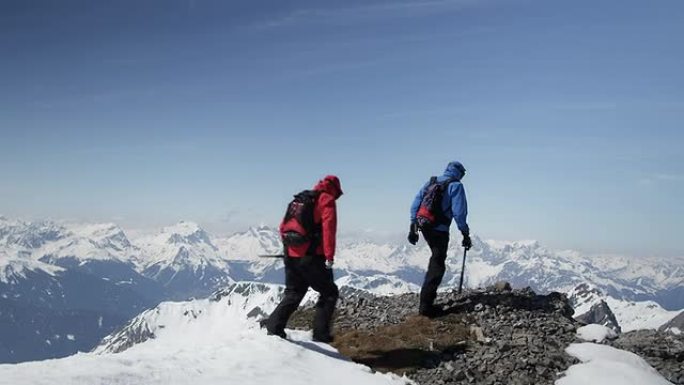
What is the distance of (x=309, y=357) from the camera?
13.1 meters

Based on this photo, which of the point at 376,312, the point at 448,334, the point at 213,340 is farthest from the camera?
the point at 376,312

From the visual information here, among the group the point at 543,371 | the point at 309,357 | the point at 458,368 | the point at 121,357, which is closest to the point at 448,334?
the point at 458,368

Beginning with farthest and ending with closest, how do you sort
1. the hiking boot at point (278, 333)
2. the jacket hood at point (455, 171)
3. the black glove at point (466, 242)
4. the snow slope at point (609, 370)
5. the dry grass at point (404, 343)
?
the jacket hood at point (455, 171), the black glove at point (466, 242), the dry grass at point (404, 343), the hiking boot at point (278, 333), the snow slope at point (609, 370)

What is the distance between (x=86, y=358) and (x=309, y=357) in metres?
4.73

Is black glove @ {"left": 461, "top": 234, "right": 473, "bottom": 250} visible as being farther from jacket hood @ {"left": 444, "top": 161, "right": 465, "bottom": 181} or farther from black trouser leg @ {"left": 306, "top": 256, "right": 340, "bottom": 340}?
black trouser leg @ {"left": 306, "top": 256, "right": 340, "bottom": 340}

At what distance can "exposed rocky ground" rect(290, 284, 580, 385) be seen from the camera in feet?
44.2

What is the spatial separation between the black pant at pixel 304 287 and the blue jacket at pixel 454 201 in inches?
177

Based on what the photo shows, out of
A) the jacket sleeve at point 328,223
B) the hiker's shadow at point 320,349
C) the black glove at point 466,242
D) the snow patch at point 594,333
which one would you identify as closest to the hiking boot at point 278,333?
the hiker's shadow at point 320,349

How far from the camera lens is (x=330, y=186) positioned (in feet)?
44.5

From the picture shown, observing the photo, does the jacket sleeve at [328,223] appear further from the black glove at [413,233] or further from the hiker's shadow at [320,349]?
the black glove at [413,233]

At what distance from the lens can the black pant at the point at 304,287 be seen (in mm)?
13531

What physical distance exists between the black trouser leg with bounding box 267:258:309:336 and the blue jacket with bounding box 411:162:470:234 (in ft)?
16.6

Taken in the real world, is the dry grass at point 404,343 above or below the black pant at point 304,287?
below

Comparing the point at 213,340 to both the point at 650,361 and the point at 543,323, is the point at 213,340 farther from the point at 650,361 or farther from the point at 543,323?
the point at 650,361
